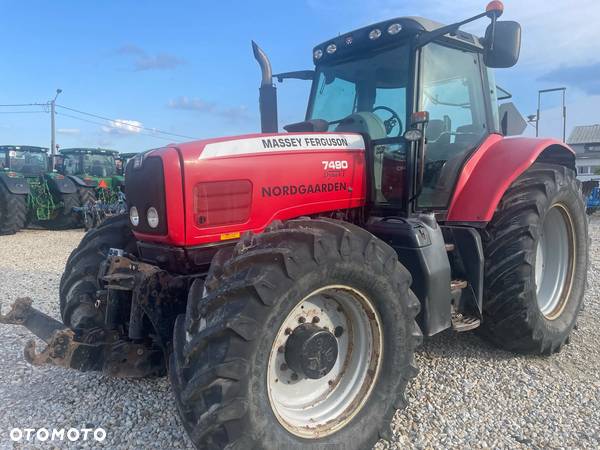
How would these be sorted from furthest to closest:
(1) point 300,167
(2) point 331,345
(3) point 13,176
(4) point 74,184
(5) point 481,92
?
(4) point 74,184
(3) point 13,176
(5) point 481,92
(1) point 300,167
(2) point 331,345

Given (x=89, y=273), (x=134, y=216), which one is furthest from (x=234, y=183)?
(x=89, y=273)

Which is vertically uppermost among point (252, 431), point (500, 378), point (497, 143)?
point (497, 143)

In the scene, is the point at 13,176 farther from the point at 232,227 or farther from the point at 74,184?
the point at 232,227

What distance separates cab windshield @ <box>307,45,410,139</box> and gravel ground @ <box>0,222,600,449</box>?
1730 millimetres

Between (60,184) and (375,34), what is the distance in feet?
37.9

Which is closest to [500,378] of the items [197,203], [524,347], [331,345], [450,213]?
[524,347]

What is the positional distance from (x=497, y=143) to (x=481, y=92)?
1.36 ft

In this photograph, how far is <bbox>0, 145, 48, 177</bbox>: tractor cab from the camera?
14.4 meters

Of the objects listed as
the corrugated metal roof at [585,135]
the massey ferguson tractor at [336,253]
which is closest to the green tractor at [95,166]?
the massey ferguson tractor at [336,253]

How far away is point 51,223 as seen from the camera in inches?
548

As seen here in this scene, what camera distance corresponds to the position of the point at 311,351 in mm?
2447

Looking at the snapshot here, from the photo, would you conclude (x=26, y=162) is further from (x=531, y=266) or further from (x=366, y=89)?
(x=531, y=266)

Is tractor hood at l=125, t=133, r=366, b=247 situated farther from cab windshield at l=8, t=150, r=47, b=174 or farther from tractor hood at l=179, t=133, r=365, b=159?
cab windshield at l=8, t=150, r=47, b=174

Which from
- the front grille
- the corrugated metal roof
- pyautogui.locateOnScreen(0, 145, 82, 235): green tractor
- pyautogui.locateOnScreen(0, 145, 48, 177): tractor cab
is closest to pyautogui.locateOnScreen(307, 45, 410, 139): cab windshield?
the front grille
